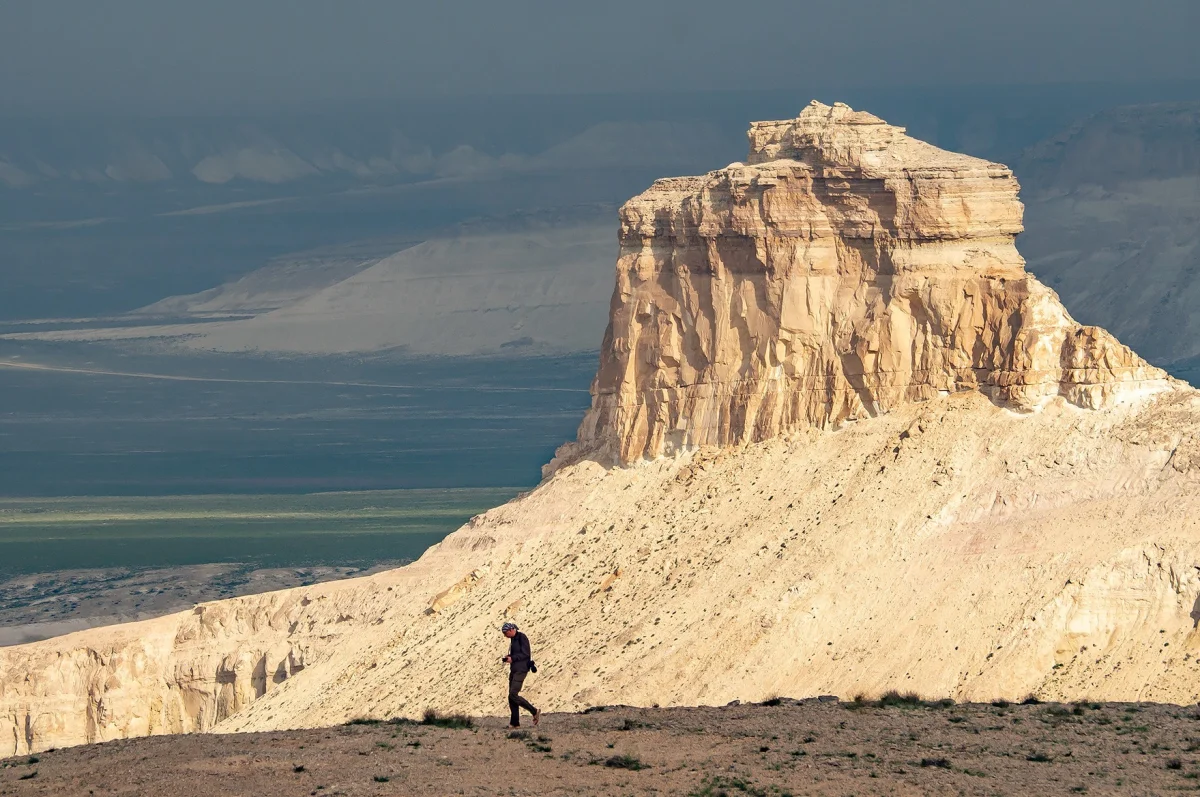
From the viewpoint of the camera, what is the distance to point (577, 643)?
183ft

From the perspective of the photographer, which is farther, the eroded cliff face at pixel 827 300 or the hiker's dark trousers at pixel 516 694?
the eroded cliff face at pixel 827 300

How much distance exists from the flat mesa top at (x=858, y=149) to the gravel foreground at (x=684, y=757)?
20.9 m

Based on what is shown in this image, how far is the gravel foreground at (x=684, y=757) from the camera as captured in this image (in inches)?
1308

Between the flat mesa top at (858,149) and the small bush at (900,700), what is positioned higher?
the flat mesa top at (858,149)

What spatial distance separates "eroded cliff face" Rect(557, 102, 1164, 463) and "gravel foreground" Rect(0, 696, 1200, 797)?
17.3 m

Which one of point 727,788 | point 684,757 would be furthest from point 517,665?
point 727,788

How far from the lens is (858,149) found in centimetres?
5925

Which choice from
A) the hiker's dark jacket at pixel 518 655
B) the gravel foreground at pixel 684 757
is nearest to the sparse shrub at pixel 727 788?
the gravel foreground at pixel 684 757

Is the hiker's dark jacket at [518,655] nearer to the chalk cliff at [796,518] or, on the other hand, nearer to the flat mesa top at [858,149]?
the chalk cliff at [796,518]

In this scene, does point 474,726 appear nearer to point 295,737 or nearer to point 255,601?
point 295,737

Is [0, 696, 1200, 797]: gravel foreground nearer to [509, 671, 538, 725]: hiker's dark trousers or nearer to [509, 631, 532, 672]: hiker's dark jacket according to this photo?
[509, 671, 538, 725]: hiker's dark trousers

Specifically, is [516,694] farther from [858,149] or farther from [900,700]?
[858,149]

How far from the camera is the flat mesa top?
58.2 meters

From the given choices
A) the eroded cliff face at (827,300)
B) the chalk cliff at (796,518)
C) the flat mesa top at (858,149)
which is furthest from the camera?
the flat mesa top at (858,149)
